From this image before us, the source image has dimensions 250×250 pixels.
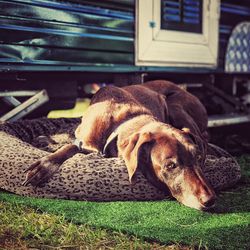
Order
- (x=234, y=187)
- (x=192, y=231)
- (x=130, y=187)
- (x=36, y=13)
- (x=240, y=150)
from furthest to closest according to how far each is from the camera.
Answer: (x=240, y=150)
(x=36, y=13)
(x=234, y=187)
(x=130, y=187)
(x=192, y=231)

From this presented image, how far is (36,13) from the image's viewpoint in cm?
521

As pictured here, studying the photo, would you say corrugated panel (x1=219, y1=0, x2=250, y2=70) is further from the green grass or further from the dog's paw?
the dog's paw

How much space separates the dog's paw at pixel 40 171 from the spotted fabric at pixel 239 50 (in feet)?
16.8

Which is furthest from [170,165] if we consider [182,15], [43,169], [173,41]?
[182,15]

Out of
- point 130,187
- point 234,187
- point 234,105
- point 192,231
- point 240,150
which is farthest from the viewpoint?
point 234,105

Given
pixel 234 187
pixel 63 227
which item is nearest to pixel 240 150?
pixel 234 187

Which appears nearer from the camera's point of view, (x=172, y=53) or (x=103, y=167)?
(x=103, y=167)

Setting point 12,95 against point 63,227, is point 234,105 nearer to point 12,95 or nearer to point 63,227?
point 12,95

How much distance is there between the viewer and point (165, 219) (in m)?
2.93

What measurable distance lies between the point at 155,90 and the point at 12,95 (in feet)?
6.23

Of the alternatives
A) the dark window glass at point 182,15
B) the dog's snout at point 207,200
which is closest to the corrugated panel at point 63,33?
the dark window glass at point 182,15

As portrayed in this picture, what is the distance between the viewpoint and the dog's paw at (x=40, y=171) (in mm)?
3369

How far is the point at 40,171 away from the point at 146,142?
91 cm

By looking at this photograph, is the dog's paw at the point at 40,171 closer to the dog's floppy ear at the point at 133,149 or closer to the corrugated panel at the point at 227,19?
the dog's floppy ear at the point at 133,149
